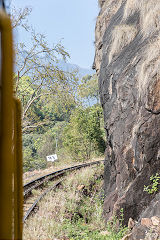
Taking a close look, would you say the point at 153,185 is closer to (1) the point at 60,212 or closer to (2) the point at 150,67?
(2) the point at 150,67

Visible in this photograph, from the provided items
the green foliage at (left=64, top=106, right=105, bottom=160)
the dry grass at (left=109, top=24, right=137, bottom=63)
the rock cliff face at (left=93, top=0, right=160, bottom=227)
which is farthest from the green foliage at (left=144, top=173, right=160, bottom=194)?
the green foliage at (left=64, top=106, right=105, bottom=160)

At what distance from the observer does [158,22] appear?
6473 millimetres

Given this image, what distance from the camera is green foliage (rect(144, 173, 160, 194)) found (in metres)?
5.03

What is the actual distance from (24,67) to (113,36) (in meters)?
4.65

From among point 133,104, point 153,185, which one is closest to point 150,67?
point 133,104

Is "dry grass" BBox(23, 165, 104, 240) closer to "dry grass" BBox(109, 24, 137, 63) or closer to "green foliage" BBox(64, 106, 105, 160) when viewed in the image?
"dry grass" BBox(109, 24, 137, 63)

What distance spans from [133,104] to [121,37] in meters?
2.89

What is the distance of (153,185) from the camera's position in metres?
5.07

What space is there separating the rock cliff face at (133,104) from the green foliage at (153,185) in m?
0.09

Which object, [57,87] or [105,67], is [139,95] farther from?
[57,87]

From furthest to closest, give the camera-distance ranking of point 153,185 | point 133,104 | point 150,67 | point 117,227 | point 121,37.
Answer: point 121,37 → point 133,104 → point 150,67 → point 117,227 → point 153,185

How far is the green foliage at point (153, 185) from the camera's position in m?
5.03

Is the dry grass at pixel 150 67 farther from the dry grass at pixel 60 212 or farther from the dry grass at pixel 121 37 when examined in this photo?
the dry grass at pixel 60 212

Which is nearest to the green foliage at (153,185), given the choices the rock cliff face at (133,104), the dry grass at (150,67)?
the rock cliff face at (133,104)
